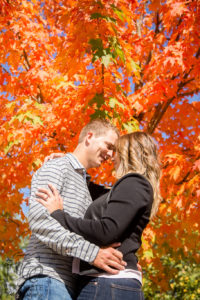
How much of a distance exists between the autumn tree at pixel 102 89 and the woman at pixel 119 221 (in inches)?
71.3

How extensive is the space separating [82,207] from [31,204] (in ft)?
1.32

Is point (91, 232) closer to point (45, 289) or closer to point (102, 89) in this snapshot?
point (45, 289)

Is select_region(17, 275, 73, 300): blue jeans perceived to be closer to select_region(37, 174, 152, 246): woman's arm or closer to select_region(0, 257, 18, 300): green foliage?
select_region(37, 174, 152, 246): woman's arm

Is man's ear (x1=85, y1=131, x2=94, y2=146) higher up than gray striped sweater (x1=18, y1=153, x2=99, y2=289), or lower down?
higher up

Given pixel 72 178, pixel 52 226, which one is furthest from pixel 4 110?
pixel 52 226

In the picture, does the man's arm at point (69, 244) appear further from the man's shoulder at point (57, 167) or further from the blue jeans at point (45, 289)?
the man's shoulder at point (57, 167)

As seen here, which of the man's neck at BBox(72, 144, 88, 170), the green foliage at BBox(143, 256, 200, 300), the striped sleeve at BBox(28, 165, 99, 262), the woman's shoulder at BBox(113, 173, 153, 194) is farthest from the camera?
the green foliage at BBox(143, 256, 200, 300)

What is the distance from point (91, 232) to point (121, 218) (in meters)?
0.20

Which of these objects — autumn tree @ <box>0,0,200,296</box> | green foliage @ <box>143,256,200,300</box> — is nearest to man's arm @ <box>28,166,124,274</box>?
autumn tree @ <box>0,0,200,296</box>

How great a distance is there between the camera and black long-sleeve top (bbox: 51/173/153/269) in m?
1.96

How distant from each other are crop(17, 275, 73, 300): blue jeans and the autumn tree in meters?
2.16

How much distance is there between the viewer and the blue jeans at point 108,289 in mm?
1939

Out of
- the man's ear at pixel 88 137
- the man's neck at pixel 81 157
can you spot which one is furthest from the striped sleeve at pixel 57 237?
the man's ear at pixel 88 137

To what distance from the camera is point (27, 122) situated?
5551 millimetres
